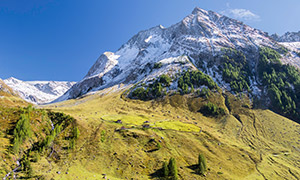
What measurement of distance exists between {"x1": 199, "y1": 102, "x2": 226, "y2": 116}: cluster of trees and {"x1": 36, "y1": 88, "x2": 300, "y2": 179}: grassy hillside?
464 centimetres

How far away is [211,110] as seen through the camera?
150m

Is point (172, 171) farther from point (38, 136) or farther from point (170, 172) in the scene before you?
point (38, 136)

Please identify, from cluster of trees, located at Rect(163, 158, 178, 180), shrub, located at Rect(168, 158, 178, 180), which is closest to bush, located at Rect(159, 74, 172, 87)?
shrub, located at Rect(168, 158, 178, 180)

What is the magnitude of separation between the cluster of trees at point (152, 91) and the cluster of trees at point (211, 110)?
1831 inches

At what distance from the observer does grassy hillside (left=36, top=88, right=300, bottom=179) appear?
5533 centimetres

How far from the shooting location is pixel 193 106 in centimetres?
15725

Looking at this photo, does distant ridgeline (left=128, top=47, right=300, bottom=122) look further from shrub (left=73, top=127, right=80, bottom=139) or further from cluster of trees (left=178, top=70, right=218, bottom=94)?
shrub (left=73, top=127, right=80, bottom=139)

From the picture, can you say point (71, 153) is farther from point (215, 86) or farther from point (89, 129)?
point (215, 86)

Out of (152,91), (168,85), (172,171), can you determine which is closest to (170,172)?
(172,171)

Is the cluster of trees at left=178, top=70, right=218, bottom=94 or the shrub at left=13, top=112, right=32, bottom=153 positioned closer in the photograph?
the shrub at left=13, top=112, right=32, bottom=153

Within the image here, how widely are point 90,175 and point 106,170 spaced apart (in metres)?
6.34

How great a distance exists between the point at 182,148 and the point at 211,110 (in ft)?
275

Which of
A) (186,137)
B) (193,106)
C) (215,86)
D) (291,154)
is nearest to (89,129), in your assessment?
(186,137)

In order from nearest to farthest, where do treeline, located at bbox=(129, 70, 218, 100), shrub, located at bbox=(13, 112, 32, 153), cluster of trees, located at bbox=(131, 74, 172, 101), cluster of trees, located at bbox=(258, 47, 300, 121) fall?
shrub, located at bbox=(13, 112, 32, 153) → cluster of trees, located at bbox=(258, 47, 300, 121) → cluster of trees, located at bbox=(131, 74, 172, 101) → treeline, located at bbox=(129, 70, 218, 100)
